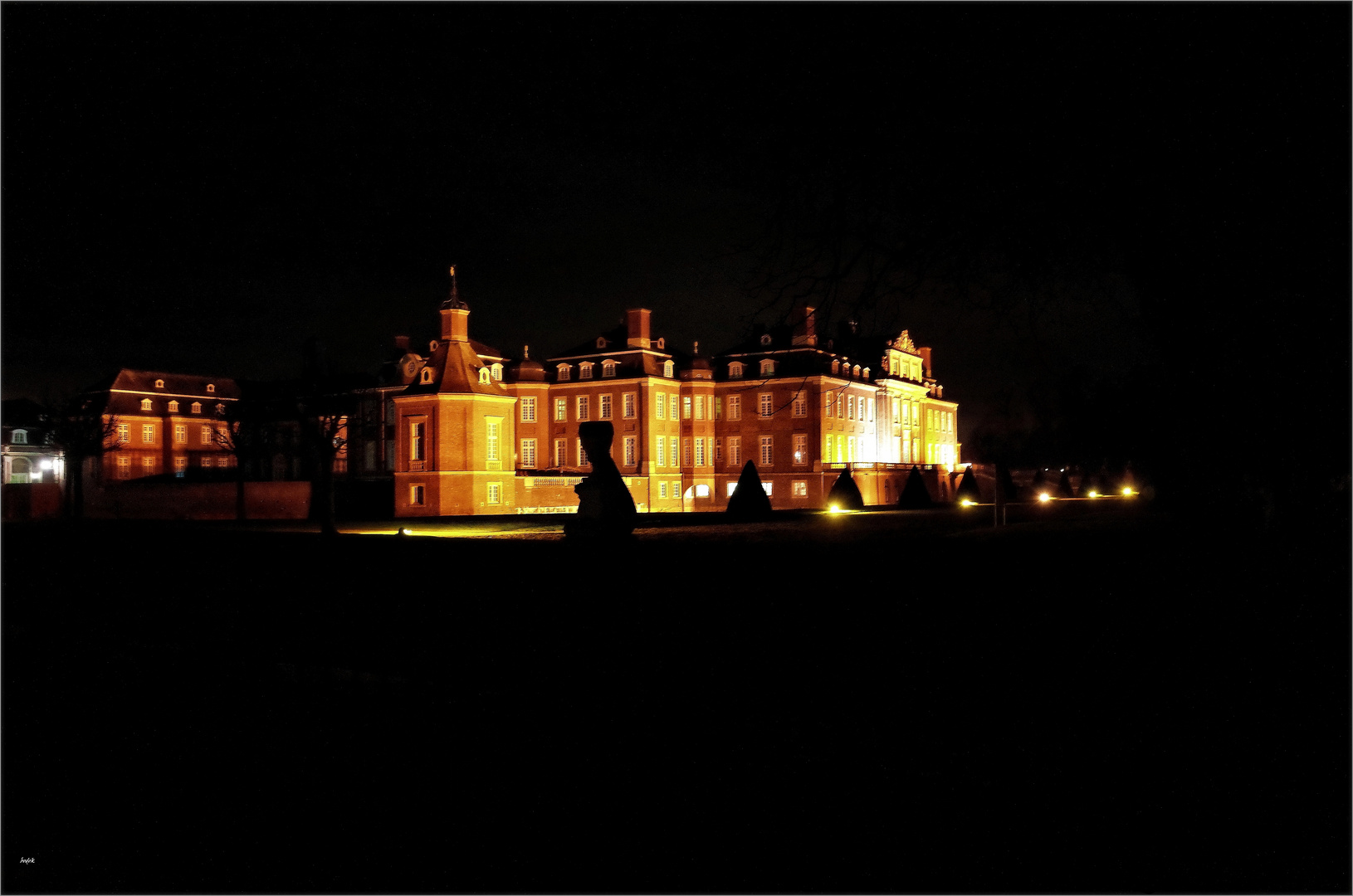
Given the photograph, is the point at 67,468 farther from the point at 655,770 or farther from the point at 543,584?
the point at 655,770

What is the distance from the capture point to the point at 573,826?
6.07m

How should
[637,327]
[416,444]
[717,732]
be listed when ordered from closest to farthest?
1. [717,732]
2. [416,444]
3. [637,327]

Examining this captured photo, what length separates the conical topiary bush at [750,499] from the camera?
31250 millimetres

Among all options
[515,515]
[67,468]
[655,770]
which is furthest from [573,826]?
[67,468]

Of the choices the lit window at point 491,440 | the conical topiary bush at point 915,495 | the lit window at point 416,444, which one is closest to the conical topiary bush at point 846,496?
the conical topiary bush at point 915,495

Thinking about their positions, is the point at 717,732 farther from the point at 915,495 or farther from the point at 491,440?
the point at 915,495

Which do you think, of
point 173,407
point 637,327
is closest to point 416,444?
point 637,327

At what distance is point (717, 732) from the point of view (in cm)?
744

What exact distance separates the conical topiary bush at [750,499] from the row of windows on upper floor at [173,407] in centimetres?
4641

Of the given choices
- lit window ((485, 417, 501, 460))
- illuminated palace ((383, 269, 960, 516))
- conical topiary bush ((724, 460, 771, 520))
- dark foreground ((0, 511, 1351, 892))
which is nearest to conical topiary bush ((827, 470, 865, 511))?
illuminated palace ((383, 269, 960, 516))

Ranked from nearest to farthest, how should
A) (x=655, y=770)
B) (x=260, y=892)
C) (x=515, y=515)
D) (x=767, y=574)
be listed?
(x=260, y=892), (x=655, y=770), (x=767, y=574), (x=515, y=515)

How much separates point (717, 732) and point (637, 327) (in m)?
51.6

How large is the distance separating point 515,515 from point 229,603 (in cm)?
2870

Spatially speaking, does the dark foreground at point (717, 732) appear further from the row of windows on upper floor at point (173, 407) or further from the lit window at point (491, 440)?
the row of windows on upper floor at point (173, 407)
